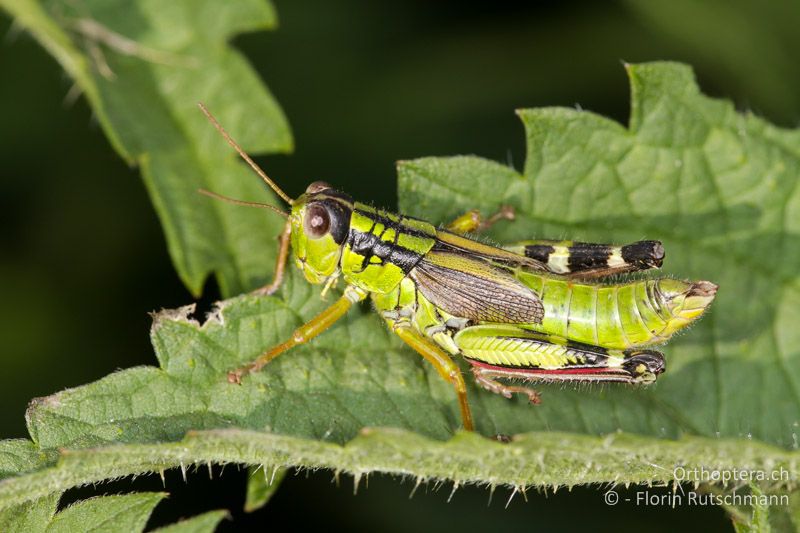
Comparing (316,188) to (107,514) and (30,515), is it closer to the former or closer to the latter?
(107,514)

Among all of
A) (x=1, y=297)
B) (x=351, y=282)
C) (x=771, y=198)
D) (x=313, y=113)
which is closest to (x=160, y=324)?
(x=351, y=282)

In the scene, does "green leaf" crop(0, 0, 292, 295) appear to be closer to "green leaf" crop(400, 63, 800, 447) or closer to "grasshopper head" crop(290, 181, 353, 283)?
"grasshopper head" crop(290, 181, 353, 283)

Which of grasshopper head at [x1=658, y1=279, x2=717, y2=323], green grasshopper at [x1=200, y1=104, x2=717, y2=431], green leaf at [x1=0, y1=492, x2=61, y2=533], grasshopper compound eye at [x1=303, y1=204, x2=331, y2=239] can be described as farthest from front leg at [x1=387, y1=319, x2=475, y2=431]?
green leaf at [x1=0, y1=492, x2=61, y2=533]

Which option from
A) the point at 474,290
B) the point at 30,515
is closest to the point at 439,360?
the point at 474,290

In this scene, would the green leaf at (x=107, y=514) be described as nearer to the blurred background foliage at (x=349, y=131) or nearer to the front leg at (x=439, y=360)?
the front leg at (x=439, y=360)

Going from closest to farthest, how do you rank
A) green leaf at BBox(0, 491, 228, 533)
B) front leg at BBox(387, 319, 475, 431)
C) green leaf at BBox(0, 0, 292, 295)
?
green leaf at BBox(0, 491, 228, 533) < front leg at BBox(387, 319, 475, 431) < green leaf at BBox(0, 0, 292, 295)

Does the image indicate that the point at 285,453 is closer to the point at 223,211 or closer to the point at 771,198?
the point at 223,211

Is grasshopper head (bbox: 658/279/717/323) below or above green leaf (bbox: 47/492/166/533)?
above

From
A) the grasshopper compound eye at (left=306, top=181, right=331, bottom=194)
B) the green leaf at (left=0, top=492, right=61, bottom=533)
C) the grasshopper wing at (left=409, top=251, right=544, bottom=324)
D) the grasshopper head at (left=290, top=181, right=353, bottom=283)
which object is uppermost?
the grasshopper compound eye at (left=306, top=181, right=331, bottom=194)
